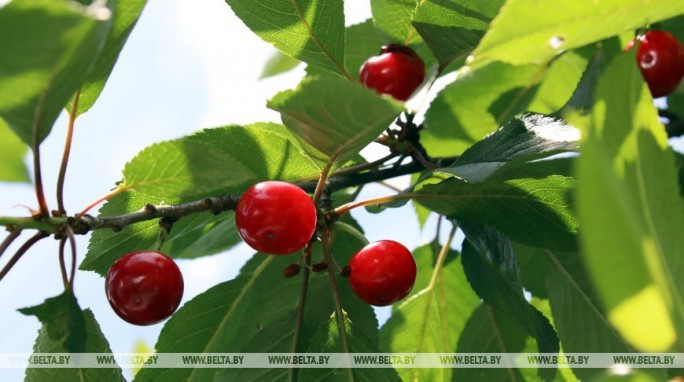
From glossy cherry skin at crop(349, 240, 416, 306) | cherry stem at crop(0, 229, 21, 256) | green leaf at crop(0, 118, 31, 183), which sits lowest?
glossy cherry skin at crop(349, 240, 416, 306)

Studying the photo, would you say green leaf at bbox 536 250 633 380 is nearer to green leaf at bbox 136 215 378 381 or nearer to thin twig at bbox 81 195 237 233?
green leaf at bbox 136 215 378 381

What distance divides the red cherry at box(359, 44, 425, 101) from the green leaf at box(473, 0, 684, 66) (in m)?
0.87

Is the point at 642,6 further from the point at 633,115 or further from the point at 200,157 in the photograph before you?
the point at 200,157

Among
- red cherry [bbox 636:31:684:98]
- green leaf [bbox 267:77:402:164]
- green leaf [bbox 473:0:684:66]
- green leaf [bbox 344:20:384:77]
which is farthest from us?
green leaf [bbox 344:20:384:77]

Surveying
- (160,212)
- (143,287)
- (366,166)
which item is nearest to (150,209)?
(160,212)

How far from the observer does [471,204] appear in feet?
5.55

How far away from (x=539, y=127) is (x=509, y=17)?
658 millimetres

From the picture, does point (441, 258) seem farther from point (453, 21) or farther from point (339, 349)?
point (453, 21)

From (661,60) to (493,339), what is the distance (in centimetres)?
92

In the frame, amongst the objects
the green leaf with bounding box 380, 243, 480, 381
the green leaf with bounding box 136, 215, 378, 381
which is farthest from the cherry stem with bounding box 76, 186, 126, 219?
the green leaf with bounding box 380, 243, 480, 381

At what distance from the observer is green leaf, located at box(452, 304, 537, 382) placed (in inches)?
91.5

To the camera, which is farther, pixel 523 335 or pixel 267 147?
pixel 523 335

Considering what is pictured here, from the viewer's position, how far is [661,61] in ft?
7.23

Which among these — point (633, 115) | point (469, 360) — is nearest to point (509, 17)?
point (633, 115)
